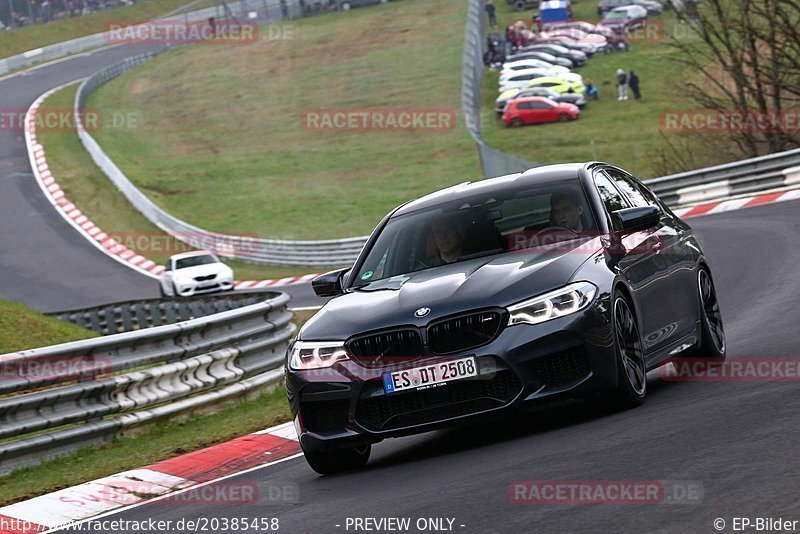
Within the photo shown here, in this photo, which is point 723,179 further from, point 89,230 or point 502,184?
point 89,230

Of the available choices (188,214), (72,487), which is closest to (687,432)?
(72,487)

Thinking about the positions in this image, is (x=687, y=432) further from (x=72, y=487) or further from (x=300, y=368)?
(x=72, y=487)

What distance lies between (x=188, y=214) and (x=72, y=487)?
126 feet

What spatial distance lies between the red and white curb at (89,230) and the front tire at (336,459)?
80.8 feet

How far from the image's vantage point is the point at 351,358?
7.60 metres

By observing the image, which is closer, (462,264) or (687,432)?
(687,432)

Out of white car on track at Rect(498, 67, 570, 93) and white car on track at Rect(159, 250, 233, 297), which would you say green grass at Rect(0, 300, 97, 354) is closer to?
white car on track at Rect(159, 250, 233, 297)

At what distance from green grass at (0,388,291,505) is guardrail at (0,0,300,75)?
6797 cm

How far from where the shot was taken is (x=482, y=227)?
855 cm

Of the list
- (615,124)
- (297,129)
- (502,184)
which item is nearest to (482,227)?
(502,184)

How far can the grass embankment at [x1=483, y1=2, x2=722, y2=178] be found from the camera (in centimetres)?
4488

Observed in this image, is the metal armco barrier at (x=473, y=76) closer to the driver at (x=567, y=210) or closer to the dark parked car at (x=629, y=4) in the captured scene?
the dark parked car at (x=629, y=4)

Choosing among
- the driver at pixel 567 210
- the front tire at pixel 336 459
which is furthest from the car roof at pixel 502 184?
the front tire at pixel 336 459

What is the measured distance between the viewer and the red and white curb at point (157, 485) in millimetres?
7692
